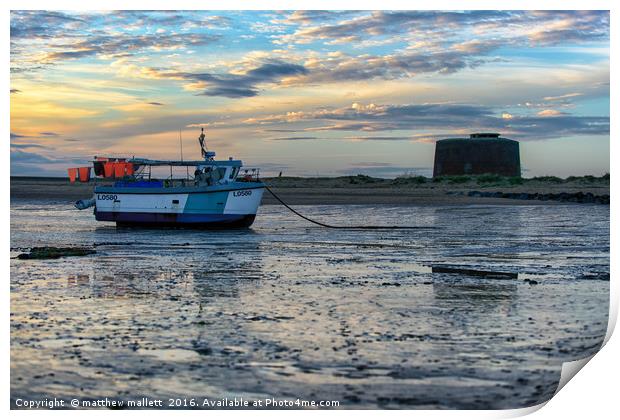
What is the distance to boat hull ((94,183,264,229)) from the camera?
2977 cm

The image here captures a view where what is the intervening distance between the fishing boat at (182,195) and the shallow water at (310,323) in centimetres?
752

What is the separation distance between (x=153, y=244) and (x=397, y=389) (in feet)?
52.7

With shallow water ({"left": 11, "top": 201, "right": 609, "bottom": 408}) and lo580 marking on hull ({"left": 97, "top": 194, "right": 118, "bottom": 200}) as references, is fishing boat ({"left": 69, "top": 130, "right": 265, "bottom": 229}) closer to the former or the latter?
lo580 marking on hull ({"left": 97, "top": 194, "right": 118, "bottom": 200})

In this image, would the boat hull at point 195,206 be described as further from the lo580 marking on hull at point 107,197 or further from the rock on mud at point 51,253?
the rock on mud at point 51,253

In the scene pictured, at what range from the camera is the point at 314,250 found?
2195 cm

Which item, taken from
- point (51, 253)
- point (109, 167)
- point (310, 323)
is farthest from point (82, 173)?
point (310, 323)

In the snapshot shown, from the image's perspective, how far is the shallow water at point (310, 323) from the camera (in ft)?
29.0

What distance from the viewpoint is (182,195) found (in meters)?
30.0

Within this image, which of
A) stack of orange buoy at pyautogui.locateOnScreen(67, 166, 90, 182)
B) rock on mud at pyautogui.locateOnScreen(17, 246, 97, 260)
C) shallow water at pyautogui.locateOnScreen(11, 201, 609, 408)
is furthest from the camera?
stack of orange buoy at pyautogui.locateOnScreen(67, 166, 90, 182)

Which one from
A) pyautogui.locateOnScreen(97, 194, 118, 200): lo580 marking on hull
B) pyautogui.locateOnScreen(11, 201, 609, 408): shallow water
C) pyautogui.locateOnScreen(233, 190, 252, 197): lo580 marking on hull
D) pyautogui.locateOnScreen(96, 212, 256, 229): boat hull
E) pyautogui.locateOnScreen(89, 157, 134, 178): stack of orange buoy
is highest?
pyautogui.locateOnScreen(89, 157, 134, 178): stack of orange buoy

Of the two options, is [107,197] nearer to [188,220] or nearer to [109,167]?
[109,167]

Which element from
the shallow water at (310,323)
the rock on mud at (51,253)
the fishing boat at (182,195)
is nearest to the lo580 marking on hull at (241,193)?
the fishing boat at (182,195)

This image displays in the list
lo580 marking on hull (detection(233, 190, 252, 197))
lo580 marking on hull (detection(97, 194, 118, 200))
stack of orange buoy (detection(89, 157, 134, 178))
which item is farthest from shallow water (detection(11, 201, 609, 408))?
lo580 marking on hull (detection(97, 194, 118, 200))

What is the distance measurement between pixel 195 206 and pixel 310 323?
1883cm
